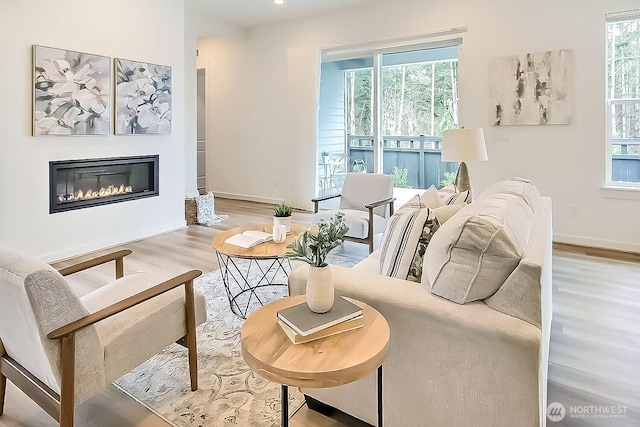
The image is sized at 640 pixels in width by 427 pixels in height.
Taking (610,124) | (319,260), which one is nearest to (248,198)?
(610,124)

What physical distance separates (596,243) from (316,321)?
4526 millimetres

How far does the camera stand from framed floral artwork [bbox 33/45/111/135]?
400 cm

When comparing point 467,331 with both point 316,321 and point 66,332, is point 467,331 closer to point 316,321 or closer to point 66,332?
point 316,321

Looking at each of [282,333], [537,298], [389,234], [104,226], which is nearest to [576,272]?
[389,234]

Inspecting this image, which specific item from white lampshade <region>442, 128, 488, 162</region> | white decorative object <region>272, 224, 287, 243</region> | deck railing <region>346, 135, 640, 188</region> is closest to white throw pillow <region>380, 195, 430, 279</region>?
white decorative object <region>272, 224, 287, 243</region>

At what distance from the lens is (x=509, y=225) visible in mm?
1639

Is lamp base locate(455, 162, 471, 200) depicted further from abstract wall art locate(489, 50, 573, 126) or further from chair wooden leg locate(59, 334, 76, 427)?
chair wooden leg locate(59, 334, 76, 427)

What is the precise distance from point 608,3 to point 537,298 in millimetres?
4489

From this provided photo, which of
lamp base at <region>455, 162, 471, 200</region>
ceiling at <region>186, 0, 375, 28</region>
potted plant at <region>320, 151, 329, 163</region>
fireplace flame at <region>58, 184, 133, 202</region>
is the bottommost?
fireplace flame at <region>58, 184, 133, 202</region>

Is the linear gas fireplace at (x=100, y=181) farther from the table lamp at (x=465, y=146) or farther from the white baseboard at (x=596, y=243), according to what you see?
the white baseboard at (x=596, y=243)

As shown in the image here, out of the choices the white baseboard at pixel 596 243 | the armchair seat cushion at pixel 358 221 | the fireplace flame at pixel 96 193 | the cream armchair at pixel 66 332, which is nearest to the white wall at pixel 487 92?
the white baseboard at pixel 596 243

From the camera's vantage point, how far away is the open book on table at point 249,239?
2.95m

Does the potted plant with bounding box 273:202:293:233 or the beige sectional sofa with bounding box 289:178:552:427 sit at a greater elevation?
the potted plant with bounding box 273:202:293:233

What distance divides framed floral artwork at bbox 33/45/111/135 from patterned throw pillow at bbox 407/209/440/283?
3.81 m
